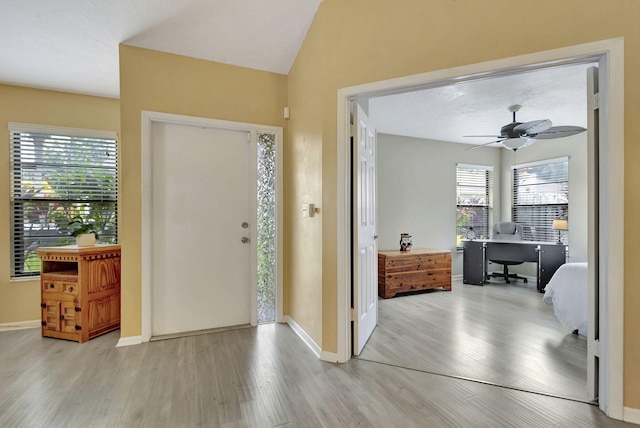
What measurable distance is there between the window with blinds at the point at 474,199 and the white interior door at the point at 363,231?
11.0 feet

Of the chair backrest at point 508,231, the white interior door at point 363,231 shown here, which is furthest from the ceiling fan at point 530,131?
the chair backrest at point 508,231

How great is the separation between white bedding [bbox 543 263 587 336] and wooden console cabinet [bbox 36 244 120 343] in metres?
4.47

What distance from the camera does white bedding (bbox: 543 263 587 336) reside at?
2.64 m

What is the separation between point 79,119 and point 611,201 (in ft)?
16.1

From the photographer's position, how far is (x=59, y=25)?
234cm

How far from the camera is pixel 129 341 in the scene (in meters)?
2.61

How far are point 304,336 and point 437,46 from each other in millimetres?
2576

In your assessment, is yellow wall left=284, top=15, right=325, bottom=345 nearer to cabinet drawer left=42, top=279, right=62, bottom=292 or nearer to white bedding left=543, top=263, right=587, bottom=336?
cabinet drawer left=42, top=279, right=62, bottom=292

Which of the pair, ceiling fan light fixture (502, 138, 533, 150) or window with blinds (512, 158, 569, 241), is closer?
ceiling fan light fixture (502, 138, 533, 150)

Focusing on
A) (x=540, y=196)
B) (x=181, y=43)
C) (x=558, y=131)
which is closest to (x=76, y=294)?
(x=181, y=43)

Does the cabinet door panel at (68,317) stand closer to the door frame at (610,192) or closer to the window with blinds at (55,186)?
the window with blinds at (55,186)

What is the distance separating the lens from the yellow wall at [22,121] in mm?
3115

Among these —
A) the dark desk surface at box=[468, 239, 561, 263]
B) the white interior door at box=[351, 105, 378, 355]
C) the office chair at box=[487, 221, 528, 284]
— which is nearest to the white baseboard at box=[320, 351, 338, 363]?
the white interior door at box=[351, 105, 378, 355]

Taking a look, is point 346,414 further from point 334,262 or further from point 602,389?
point 602,389
